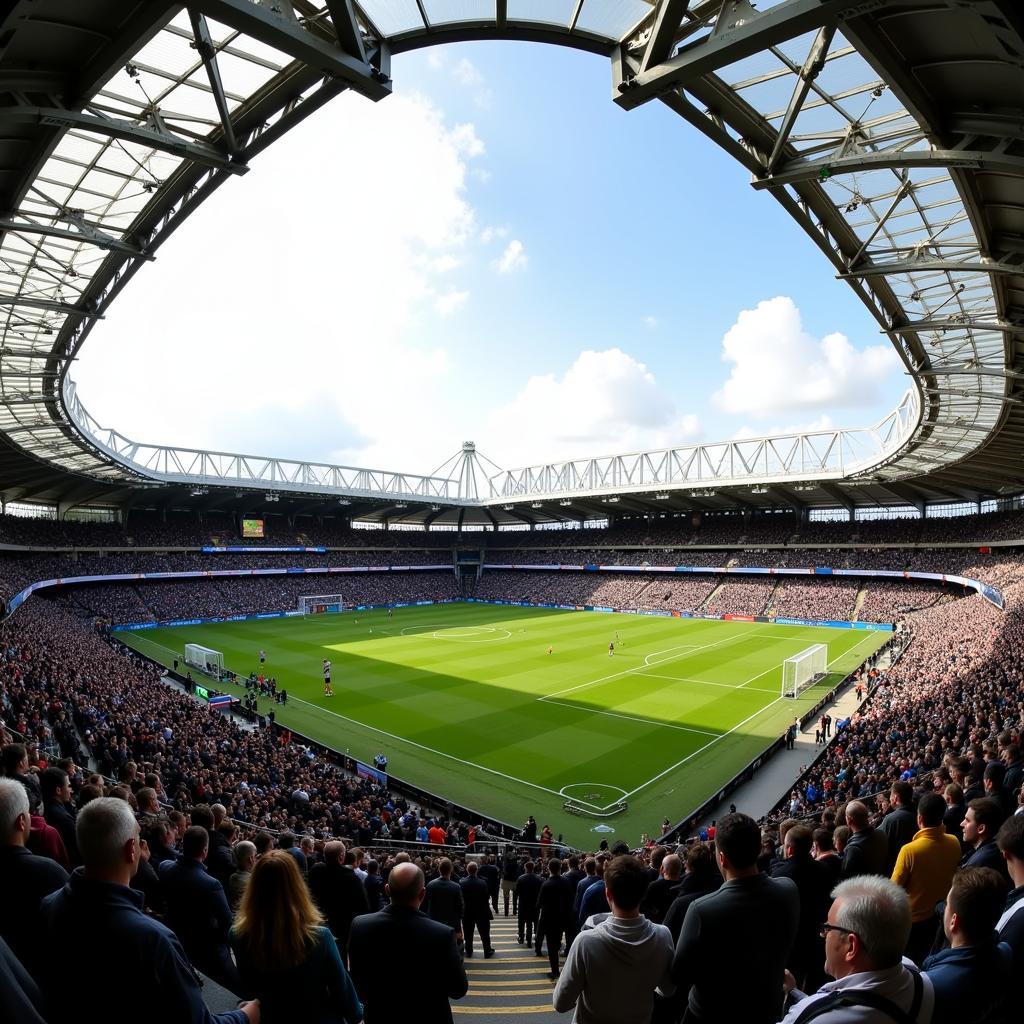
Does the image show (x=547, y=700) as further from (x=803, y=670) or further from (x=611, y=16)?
(x=611, y=16)

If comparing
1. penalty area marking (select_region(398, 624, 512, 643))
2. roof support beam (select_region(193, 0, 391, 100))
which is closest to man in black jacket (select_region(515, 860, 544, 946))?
roof support beam (select_region(193, 0, 391, 100))

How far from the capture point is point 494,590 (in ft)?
264

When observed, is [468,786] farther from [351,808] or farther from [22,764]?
[22,764]

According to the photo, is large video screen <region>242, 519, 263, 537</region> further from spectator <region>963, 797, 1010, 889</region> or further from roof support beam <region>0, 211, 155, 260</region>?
spectator <region>963, 797, 1010, 889</region>

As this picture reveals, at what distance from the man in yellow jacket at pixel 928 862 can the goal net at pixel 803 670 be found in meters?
29.1

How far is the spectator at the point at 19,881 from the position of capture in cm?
344

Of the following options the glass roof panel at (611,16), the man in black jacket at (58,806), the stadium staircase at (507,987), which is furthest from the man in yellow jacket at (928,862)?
the glass roof panel at (611,16)

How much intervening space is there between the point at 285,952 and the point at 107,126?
10.8m

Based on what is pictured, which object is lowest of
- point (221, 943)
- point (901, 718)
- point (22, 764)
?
point (901, 718)

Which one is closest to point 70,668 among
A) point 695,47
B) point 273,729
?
point 273,729

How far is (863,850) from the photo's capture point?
18.8ft

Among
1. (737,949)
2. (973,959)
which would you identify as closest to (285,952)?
(737,949)

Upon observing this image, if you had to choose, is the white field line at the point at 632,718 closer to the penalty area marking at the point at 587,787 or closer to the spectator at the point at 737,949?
the penalty area marking at the point at 587,787

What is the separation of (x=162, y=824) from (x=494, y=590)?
7463 centimetres
